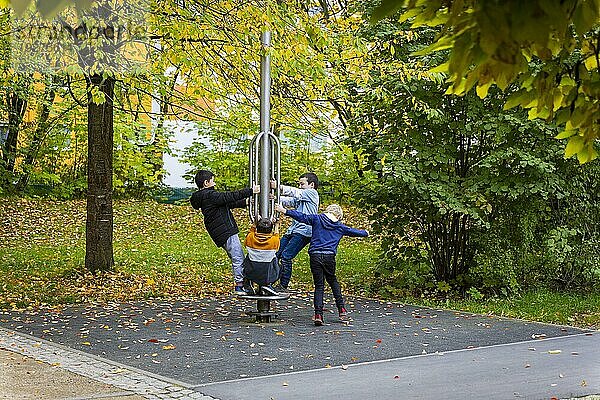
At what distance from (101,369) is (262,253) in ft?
9.65

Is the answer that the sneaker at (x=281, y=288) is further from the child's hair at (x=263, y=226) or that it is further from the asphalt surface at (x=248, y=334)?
the child's hair at (x=263, y=226)

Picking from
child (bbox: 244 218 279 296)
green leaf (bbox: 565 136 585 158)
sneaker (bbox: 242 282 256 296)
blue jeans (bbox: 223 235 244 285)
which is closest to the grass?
blue jeans (bbox: 223 235 244 285)

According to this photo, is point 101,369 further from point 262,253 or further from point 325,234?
point 325,234

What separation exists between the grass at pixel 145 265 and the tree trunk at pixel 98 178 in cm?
49

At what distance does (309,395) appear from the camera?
23.1 ft

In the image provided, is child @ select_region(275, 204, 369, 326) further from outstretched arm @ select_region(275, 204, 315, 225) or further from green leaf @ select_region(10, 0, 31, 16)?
green leaf @ select_region(10, 0, 31, 16)

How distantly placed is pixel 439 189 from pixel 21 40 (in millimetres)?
5977

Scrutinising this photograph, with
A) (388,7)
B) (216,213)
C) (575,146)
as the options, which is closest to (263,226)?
(216,213)

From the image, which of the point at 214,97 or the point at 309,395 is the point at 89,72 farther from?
the point at 309,395

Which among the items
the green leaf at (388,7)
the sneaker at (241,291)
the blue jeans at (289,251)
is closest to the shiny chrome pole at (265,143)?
the sneaker at (241,291)

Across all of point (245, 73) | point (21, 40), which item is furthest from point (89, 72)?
point (245, 73)

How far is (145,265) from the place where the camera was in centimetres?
1650

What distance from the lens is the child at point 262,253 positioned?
10.5m

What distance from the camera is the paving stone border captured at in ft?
23.4
